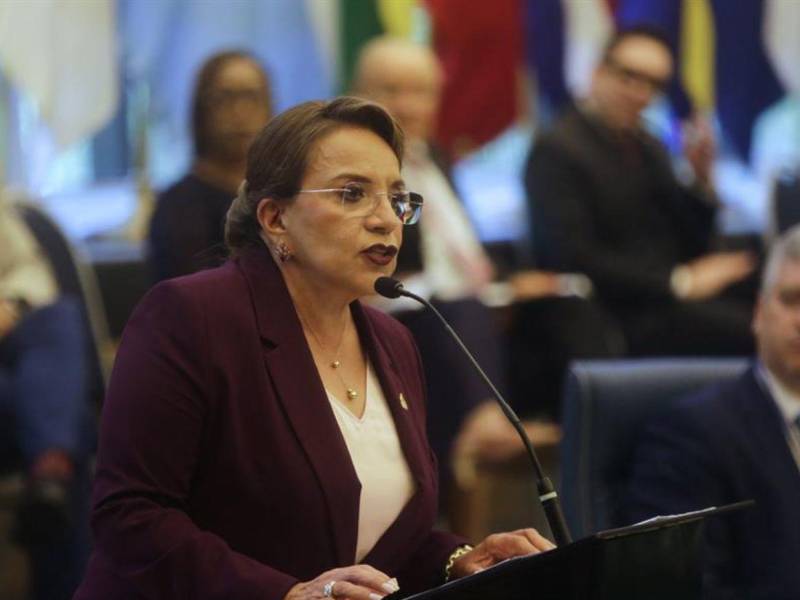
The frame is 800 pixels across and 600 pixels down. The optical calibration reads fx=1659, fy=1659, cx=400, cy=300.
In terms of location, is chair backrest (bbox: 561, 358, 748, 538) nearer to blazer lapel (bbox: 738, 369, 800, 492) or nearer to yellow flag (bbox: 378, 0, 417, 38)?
blazer lapel (bbox: 738, 369, 800, 492)

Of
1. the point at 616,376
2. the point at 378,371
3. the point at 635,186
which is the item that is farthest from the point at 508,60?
the point at 378,371

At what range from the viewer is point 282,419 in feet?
6.82

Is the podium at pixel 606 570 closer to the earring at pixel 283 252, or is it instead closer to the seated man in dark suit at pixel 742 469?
the earring at pixel 283 252

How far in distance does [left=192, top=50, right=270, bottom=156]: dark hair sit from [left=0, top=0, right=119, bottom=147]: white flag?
25.1 inches

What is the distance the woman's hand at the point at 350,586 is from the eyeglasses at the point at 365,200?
474mm

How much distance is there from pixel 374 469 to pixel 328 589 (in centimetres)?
30

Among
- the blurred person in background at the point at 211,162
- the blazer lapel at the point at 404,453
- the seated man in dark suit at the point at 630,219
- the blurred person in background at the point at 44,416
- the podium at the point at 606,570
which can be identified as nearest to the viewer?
the podium at the point at 606,570

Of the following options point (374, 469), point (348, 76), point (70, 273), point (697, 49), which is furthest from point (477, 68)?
point (374, 469)

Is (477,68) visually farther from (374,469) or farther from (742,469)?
(374,469)

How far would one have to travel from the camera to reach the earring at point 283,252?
2.18m

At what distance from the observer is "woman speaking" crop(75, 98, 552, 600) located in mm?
1979

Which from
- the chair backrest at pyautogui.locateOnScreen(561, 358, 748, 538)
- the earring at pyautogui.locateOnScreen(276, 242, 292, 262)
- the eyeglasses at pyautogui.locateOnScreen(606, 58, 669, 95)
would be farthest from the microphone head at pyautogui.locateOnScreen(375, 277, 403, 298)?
the eyeglasses at pyautogui.locateOnScreen(606, 58, 669, 95)

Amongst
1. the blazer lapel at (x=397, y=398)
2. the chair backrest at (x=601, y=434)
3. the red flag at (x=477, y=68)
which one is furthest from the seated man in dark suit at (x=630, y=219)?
the blazer lapel at (x=397, y=398)

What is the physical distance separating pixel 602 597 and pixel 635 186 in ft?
9.55
